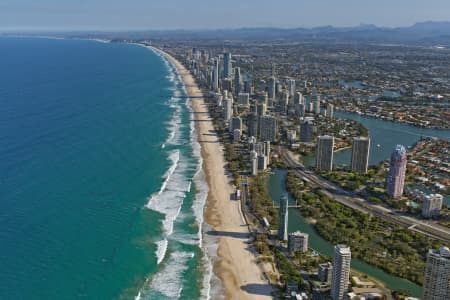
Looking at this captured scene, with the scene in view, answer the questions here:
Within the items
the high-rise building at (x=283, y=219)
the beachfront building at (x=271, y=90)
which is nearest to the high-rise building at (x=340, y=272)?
the high-rise building at (x=283, y=219)

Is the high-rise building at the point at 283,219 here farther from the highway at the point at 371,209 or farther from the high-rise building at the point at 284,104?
the high-rise building at the point at 284,104

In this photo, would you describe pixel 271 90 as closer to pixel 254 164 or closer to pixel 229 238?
pixel 254 164

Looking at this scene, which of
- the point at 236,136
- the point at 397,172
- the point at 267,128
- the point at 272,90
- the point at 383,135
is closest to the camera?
the point at 397,172

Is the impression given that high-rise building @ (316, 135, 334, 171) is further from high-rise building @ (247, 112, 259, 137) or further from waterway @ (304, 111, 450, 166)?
high-rise building @ (247, 112, 259, 137)

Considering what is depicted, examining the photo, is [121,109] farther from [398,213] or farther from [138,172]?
[398,213]

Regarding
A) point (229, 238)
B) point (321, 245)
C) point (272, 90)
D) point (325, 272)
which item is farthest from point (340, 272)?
point (272, 90)

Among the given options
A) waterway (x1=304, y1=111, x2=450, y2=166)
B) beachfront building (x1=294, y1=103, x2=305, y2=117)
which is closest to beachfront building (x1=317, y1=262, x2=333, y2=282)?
waterway (x1=304, y1=111, x2=450, y2=166)
